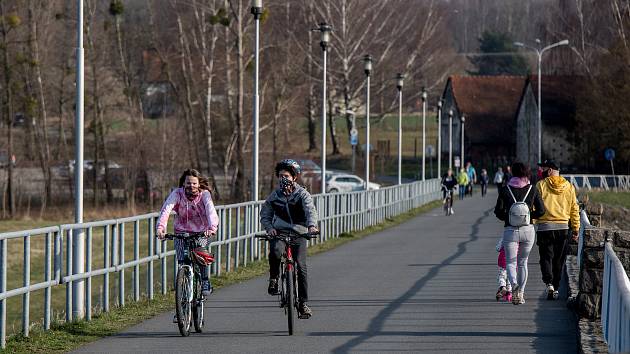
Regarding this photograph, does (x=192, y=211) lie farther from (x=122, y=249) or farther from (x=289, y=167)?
(x=122, y=249)

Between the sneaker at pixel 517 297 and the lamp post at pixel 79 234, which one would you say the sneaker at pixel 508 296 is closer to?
the sneaker at pixel 517 297

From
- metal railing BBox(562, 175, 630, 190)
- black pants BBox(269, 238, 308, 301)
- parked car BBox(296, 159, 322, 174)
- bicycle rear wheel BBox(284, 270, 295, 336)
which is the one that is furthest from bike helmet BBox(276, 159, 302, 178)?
metal railing BBox(562, 175, 630, 190)

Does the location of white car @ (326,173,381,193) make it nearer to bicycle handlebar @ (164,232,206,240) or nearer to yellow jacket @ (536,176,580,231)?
yellow jacket @ (536,176,580,231)

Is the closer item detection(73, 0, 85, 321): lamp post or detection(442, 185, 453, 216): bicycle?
detection(73, 0, 85, 321): lamp post

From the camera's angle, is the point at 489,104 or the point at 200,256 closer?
the point at 200,256

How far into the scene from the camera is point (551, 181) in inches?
615

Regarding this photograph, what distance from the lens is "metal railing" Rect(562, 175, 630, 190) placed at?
69.8 m

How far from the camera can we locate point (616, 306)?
8.91 metres

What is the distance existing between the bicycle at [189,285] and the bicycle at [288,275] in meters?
0.66

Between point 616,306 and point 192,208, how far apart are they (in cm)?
512

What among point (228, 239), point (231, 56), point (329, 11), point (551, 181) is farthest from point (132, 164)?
point (551, 181)

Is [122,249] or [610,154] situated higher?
[610,154]

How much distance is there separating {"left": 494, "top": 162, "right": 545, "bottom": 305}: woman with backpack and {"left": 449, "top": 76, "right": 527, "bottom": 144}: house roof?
278 ft

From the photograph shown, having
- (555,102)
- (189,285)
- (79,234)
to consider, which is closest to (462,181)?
(555,102)
